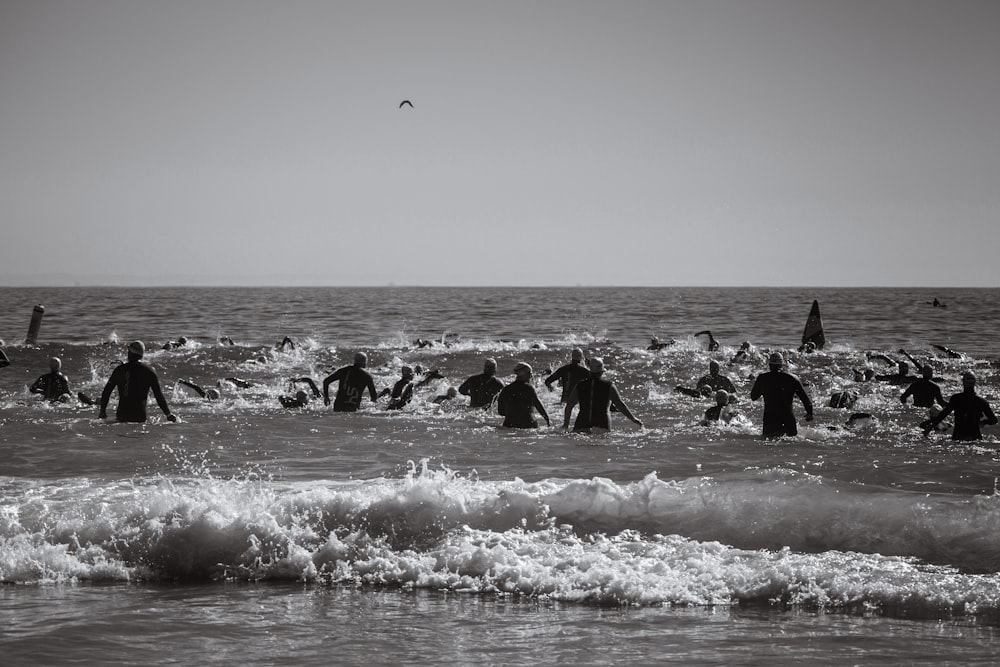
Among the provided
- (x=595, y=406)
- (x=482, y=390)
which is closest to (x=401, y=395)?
(x=482, y=390)

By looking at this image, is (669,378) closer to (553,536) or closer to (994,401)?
(994,401)

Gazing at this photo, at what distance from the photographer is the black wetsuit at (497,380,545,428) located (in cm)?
1592

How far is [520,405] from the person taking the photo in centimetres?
1598

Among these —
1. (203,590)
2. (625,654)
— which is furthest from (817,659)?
(203,590)

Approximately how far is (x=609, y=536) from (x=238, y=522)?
3.39 meters

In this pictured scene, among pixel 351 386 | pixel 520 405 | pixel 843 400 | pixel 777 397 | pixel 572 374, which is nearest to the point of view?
pixel 777 397

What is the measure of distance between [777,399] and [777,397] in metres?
0.05

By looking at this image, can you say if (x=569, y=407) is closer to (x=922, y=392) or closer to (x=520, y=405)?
(x=520, y=405)

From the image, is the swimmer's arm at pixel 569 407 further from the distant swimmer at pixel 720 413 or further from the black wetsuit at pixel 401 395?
the black wetsuit at pixel 401 395

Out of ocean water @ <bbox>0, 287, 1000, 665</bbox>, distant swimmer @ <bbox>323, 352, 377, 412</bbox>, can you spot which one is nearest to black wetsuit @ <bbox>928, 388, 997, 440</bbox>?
ocean water @ <bbox>0, 287, 1000, 665</bbox>

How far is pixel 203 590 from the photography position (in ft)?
26.2

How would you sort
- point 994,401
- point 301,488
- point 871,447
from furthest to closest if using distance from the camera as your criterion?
point 994,401 < point 871,447 < point 301,488

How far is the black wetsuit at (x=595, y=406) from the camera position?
1532 cm

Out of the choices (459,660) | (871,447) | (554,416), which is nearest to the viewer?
(459,660)
